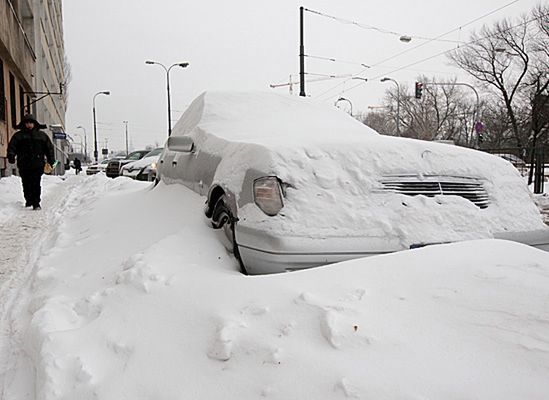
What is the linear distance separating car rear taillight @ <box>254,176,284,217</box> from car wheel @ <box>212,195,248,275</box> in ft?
0.98

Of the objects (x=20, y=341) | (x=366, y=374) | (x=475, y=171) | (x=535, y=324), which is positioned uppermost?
(x=475, y=171)

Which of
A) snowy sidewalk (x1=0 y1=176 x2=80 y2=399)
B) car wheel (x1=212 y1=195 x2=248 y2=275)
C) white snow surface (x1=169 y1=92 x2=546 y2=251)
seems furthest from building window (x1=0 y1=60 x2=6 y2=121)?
white snow surface (x1=169 y1=92 x2=546 y2=251)

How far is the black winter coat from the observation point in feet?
24.9

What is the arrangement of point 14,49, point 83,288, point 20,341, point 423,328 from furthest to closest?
point 14,49 < point 83,288 < point 20,341 < point 423,328

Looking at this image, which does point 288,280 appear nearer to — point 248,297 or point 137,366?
point 248,297

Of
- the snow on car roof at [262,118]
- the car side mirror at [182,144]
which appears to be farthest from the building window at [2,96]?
the car side mirror at [182,144]

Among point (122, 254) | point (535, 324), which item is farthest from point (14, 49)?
point (535, 324)

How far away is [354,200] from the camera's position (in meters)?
2.86

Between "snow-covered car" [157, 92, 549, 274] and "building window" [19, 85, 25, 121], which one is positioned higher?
"building window" [19, 85, 25, 121]

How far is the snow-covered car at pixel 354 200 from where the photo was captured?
107 inches

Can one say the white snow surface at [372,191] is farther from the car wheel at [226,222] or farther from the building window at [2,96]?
the building window at [2,96]

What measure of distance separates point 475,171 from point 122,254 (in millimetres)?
2583

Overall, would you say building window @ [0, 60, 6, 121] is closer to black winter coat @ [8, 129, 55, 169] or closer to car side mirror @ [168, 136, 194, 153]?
black winter coat @ [8, 129, 55, 169]

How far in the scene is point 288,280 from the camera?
2326mm
